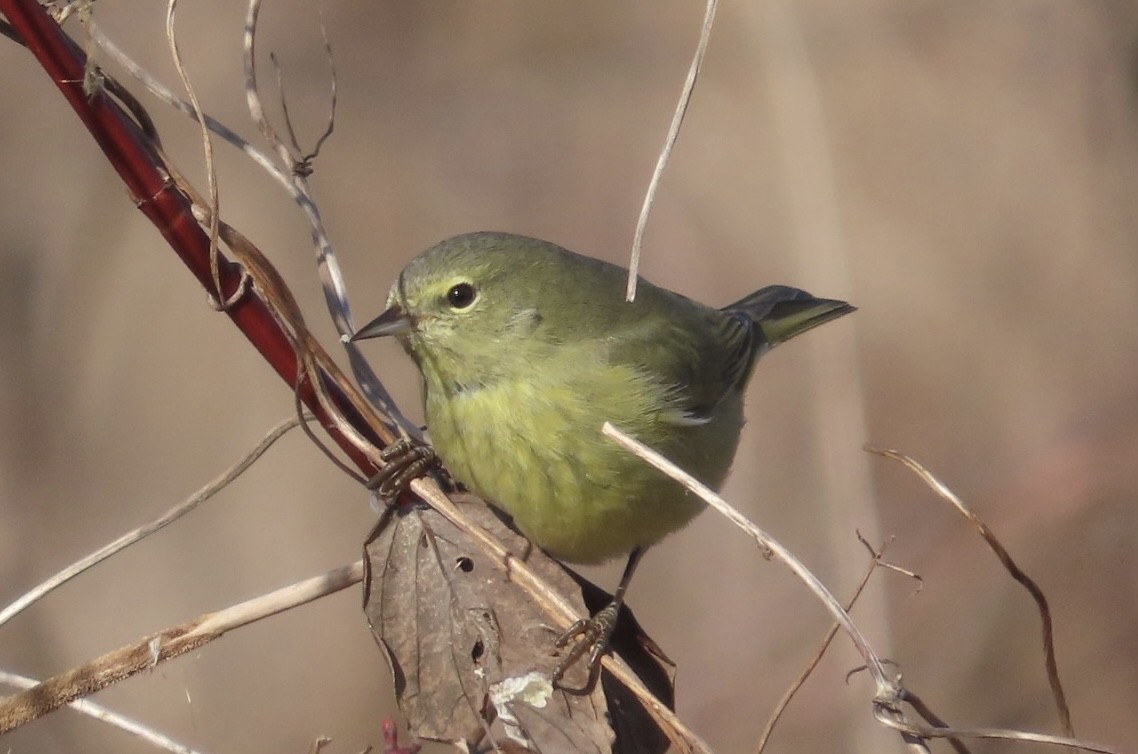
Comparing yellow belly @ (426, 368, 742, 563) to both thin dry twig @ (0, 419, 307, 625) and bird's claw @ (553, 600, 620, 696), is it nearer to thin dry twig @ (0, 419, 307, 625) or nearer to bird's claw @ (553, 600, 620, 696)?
bird's claw @ (553, 600, 620, 696)

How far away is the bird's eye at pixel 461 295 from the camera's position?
11.2ft

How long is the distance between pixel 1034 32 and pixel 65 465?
19.1ft

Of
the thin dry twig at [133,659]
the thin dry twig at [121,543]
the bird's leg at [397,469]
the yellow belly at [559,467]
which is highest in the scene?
the thin dry twig at [121,543]

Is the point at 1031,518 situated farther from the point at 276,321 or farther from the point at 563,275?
the point at 276,321

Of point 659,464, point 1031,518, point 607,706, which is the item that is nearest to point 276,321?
point 659,464

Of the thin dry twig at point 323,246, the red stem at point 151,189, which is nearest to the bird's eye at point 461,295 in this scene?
the thin dry twig at point 323,246

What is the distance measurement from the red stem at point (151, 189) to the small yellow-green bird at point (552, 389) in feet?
2.11

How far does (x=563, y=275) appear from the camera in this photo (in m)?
3.70

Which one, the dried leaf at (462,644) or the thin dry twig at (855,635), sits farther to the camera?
the dried leaf at (462,644)

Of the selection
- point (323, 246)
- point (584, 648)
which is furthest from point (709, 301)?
point (584, 648)

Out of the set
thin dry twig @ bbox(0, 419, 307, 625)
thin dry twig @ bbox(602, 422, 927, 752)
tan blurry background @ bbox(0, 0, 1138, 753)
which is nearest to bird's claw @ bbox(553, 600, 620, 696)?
thin dry twig @ bbox(602, 422, 927, 752)

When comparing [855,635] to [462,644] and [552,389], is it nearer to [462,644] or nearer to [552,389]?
[462,644]

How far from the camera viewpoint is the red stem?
199 centimetres

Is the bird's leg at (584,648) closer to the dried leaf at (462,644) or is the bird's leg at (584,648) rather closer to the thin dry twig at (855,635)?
the dried leaf at (462,644)
